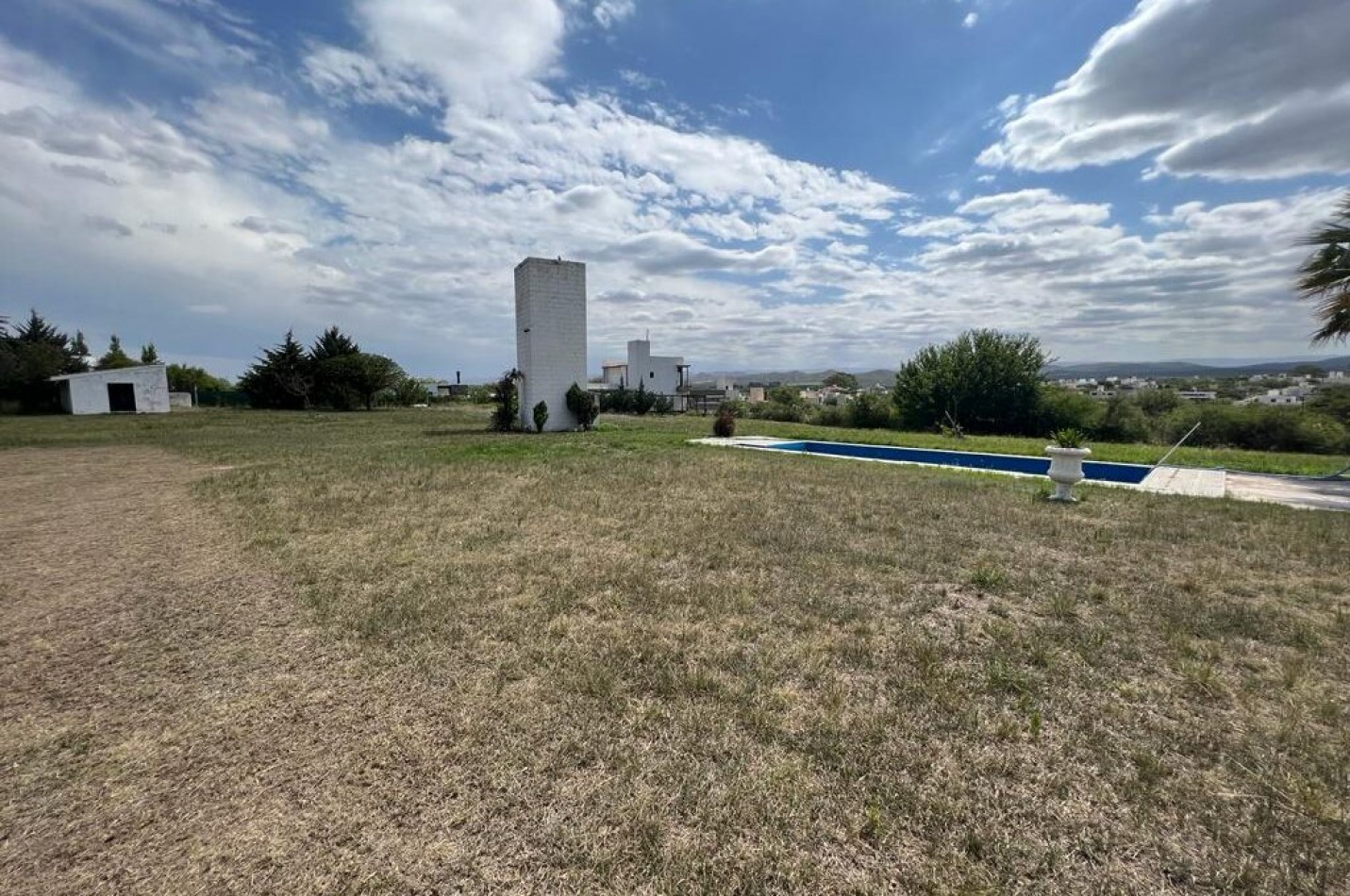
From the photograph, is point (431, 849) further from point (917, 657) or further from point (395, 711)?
point (917, 657)

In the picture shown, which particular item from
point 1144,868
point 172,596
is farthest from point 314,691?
point 1144,868

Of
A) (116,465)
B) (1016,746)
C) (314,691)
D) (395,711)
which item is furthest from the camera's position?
(116,465)

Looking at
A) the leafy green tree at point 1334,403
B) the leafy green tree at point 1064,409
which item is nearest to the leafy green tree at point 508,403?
the leafy green tree at point 1064,409

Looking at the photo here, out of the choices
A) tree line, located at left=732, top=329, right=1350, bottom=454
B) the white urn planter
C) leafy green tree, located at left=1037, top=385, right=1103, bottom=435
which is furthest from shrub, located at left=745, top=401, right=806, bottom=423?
the white urn planter

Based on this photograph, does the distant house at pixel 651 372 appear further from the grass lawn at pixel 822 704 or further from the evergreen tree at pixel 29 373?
the grass lawn at pixel 822 704

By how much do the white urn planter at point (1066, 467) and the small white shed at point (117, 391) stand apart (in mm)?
35111

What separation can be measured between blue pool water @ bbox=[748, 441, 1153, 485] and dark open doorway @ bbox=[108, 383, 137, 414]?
30.6m

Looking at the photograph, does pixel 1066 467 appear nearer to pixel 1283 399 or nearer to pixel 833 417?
pixel 1283 399

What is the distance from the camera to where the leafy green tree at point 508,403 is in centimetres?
1587

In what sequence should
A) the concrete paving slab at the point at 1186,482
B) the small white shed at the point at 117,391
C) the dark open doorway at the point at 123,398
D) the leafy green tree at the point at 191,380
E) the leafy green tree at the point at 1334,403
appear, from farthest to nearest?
the leafy green tree at the point at 191,380 < the dark open doorway at the point at 123,398 < the small white shed at the point at 117,391 < the leafy green tree at the point at 1334,403 < the concrete paving slab at the point at 1186,482

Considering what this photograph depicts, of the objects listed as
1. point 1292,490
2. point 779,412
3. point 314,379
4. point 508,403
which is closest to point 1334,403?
point 1292,490

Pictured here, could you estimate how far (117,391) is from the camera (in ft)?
85.7

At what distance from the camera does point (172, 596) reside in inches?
150

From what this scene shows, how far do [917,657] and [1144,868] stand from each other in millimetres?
1275
